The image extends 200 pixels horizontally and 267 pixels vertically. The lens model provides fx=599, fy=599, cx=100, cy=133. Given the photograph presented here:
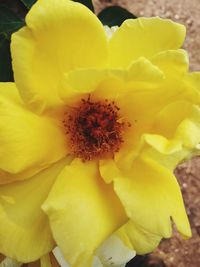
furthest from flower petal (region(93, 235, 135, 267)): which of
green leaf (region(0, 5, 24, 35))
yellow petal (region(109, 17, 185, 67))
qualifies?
green leaf (region(0, 5, 24, 35))

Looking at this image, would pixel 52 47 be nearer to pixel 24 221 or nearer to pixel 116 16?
pixel 24 221

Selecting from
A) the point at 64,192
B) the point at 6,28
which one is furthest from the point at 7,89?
the point at 6,28

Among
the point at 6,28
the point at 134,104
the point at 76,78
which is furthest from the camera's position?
the point at 6,28

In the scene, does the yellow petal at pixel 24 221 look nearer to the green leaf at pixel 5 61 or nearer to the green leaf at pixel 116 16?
the green leaf at pixel 5 61

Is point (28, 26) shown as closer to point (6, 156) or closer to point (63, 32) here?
point (63, 32)

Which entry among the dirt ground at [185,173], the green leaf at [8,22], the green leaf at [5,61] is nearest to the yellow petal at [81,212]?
the green leaf at [5,61]

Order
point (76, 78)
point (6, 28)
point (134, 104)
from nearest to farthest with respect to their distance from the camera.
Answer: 1. point (76, 78)
2. point (134, 104)
3. point (6, 28)

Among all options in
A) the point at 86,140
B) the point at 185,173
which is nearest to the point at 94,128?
the point at 86,140
